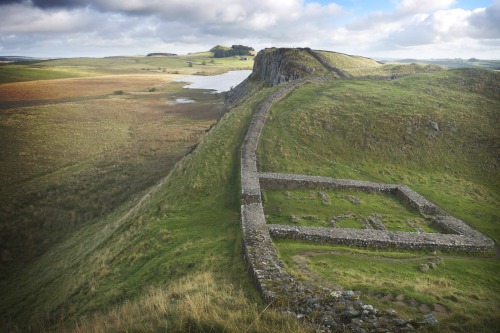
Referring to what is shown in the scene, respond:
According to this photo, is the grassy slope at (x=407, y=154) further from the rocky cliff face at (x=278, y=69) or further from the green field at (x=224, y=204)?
the rocky cliff face at (x=278, y=69)

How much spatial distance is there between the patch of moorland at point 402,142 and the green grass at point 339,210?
557 centimetres

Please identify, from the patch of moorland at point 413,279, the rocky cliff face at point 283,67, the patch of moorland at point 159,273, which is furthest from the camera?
the rocky cliff face at point 283,67

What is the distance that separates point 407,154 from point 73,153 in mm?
54400

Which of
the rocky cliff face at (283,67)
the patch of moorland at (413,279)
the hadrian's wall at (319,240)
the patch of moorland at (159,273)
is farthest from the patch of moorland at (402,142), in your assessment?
the rocky cliff face at (283,67)

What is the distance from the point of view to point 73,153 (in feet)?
177

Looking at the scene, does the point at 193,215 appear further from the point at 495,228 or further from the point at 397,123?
the point at 397,123

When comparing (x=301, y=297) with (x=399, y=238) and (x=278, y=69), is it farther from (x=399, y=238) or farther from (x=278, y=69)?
(x=278, y=69)

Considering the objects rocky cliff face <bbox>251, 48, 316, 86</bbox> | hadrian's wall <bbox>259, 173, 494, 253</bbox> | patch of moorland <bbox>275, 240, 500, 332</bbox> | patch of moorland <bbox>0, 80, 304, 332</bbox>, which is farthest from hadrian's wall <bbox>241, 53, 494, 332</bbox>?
rocky cliff face <bbox>251, 48, 316, 86</bbox>

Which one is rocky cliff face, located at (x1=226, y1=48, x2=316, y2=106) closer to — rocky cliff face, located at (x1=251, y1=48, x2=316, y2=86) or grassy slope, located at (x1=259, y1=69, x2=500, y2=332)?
rocky cliff face, located at (x1=251, y1=48, x2=316, y2=86)

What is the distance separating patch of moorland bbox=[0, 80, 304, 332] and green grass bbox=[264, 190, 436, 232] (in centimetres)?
376

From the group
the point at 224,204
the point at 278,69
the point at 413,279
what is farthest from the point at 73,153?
the point at 278,69

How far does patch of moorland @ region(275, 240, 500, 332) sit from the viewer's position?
11891mm

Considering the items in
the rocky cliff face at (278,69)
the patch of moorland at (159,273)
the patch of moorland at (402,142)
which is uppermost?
the rocky cliff face at (278,69)

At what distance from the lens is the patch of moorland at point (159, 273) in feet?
31.7
